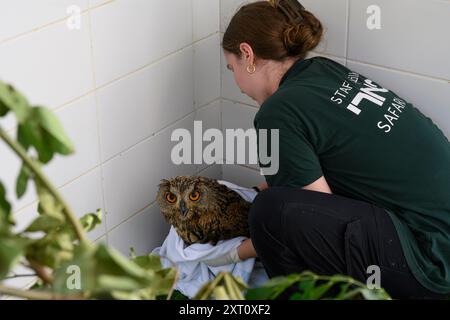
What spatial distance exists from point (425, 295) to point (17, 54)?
111cm

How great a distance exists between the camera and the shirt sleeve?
Result: 1862 millimetres

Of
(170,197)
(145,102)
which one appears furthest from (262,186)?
(145,102)

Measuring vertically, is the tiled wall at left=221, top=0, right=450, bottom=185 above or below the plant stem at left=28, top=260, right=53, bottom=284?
below

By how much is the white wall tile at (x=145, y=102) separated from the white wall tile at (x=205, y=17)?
7 centimetres

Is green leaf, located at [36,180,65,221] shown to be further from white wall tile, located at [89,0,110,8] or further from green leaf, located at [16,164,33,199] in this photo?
white wall tile, located at [89,0,110,8]

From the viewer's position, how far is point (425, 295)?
6.11 feet

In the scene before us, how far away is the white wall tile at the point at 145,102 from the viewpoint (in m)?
2.12

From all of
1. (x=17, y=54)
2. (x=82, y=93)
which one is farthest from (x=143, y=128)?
(x=17, y=54)

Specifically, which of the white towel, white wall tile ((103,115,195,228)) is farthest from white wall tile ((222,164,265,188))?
the white towel

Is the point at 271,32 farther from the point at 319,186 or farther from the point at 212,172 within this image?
the point at 212,172

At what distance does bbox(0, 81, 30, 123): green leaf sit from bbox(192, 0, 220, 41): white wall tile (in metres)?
1.64

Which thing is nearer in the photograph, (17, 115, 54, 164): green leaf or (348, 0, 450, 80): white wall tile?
(17, 115, 54, 164): green leaf

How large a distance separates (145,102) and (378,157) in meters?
0.72
